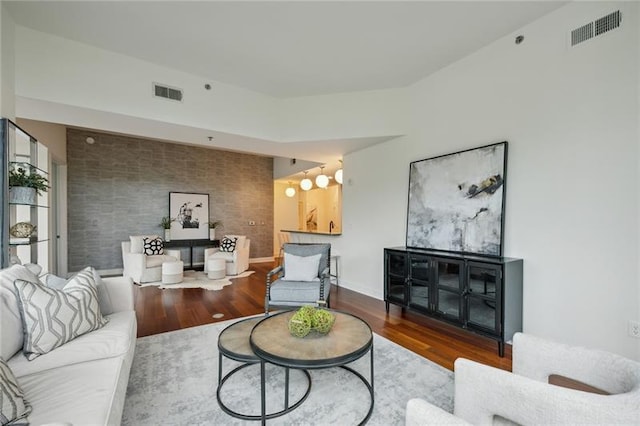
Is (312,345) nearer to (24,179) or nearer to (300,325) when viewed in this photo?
(300,325)

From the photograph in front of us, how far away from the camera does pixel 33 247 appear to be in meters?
2.97

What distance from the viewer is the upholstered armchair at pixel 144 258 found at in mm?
Answer: 5480

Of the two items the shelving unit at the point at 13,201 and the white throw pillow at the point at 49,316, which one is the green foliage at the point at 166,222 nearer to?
the shelving unit at the point at 13,201

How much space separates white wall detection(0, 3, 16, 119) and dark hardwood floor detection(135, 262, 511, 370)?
249 centimetres

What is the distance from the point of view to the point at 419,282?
3350mm

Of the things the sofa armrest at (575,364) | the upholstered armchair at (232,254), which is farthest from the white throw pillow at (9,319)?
the upholstered armchair at (232,254)

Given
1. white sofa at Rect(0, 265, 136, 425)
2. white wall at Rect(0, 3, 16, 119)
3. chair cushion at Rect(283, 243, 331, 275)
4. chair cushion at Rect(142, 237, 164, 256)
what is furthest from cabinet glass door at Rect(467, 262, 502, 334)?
chair cushion at Rect(142, 237, 164, 256)

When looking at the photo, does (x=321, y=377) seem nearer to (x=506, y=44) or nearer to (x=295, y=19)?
(x=295, y=19)

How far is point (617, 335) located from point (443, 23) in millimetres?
3043

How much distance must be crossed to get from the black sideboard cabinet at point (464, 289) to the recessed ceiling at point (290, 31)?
230cm

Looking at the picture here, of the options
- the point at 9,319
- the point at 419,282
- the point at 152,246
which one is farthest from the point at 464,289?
the point at 152,246

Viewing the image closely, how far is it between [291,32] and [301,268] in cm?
264

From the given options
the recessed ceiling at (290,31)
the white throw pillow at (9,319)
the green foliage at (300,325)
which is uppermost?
the recessed ceiling at (290,31)

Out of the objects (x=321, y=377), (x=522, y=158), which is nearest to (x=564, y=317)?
(x=522, y=158)
